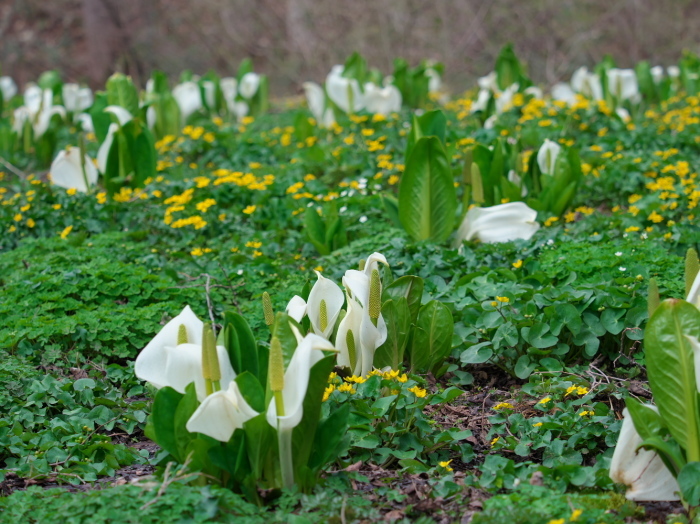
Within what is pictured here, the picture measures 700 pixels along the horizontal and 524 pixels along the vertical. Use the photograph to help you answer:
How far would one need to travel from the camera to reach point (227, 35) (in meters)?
14.1

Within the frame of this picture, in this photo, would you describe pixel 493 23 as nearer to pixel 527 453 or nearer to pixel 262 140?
pixel 262 140

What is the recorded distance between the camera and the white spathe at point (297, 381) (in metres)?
1.62

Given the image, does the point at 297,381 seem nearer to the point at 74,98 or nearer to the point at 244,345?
the point at 244,345

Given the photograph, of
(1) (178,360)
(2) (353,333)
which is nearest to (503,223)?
(2) (353,333)

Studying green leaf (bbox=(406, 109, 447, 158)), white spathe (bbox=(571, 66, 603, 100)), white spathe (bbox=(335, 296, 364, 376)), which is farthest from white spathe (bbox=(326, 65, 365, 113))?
white spathe (bbox=(335, 296, 364, 376))

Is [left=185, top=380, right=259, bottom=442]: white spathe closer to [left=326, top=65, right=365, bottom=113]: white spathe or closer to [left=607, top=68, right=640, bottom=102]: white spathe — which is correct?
[left=326, top=65, right=365, bottom=113]: white spathe

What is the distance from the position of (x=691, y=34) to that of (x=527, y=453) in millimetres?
10323

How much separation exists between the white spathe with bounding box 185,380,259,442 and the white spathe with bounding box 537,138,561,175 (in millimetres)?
2698

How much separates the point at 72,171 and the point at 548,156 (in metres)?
2.66

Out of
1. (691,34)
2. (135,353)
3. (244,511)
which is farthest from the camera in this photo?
(691,34)

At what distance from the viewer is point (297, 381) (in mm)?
1651

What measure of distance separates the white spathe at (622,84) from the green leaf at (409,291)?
4.40 metres

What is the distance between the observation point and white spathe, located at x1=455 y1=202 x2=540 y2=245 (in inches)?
134

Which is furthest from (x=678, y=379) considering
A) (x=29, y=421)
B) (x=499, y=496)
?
(x=29, y=421)
